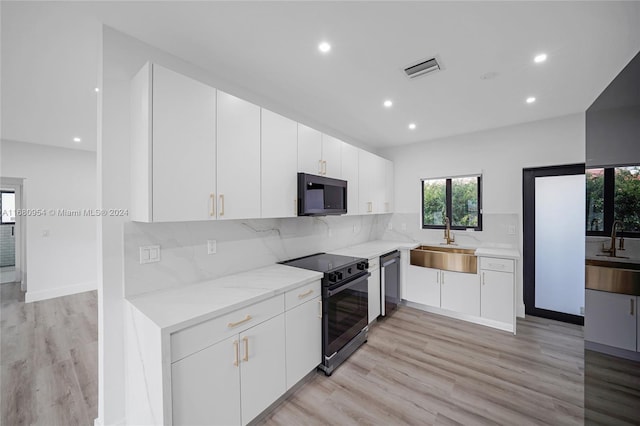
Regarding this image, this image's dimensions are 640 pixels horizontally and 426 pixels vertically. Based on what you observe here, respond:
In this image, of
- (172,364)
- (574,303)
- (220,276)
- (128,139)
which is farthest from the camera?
(574,303)

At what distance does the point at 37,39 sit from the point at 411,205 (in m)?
4.55

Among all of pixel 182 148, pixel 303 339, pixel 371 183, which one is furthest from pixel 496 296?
pixel 182 148

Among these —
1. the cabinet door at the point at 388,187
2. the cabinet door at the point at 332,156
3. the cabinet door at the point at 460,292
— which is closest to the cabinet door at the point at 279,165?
the cabinet door at the point at 332,156

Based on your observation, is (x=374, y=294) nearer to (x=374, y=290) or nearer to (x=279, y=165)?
(x=374, y=290)

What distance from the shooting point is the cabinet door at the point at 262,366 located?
1.62m

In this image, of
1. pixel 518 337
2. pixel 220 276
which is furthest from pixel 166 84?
pixel 518 337

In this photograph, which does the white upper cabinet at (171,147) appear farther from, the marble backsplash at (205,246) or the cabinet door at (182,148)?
the marble backsplash at (205,246)

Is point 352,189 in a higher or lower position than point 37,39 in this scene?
lower

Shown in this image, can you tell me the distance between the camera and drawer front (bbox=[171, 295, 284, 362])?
131 cm

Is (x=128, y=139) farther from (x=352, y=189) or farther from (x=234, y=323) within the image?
(x=352, y=189)

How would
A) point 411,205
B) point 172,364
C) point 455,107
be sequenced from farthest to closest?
point 411,205, point 455,107, point 172,364

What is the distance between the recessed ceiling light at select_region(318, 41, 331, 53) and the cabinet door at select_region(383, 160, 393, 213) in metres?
2.66

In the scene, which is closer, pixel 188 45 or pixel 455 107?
pixel 188 45

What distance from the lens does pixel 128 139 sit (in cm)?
169
